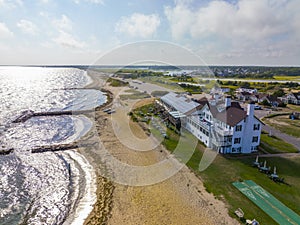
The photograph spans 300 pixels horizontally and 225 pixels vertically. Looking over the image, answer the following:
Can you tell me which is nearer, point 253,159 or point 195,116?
point 253,159

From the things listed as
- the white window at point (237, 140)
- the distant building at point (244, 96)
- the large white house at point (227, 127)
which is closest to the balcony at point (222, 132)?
the large white house at point (227, 127)

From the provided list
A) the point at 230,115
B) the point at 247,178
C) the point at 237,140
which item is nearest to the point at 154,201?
the point at 247,178

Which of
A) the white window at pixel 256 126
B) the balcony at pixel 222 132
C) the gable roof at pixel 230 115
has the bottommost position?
the balcony at pixel 222 132

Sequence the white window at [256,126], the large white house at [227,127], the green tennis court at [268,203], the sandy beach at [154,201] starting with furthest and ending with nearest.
→ 1. the white window at [256,126]
2. the large white house at [227,127]
3. the sandy beach at [154,201]
4. the green tennis court at [268,203]

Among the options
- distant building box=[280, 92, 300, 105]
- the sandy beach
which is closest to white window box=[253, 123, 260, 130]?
the sandy beach

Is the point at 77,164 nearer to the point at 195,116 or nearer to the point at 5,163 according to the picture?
the point at 5,163

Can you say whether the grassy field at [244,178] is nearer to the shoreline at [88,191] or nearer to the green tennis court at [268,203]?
the green tennis court at [268,203]

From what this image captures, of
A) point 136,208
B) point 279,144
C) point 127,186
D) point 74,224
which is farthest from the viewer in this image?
point 279,144

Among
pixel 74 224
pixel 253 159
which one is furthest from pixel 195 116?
pixel 74 224
